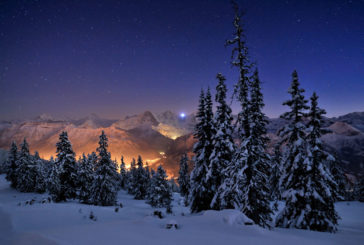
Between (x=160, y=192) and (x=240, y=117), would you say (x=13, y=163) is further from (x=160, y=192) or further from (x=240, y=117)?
(x=240, y=117)

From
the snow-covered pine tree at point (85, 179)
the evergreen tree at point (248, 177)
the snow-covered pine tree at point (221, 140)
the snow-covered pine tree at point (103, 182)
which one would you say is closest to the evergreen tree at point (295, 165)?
the evergreen tree at point (248, 177)

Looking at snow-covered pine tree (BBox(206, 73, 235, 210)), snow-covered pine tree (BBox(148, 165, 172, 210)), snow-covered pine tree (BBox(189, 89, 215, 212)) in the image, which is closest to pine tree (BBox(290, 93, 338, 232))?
snow-covered pine tree (BBox(206, 73, 235, 210))

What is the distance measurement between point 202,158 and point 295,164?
8276 mm

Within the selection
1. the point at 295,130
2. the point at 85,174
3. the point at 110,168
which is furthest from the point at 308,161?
the point at 85,174

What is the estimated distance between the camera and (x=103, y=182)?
30.9 meters

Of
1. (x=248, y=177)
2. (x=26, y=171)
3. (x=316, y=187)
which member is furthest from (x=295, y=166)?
(x=26, y=171)

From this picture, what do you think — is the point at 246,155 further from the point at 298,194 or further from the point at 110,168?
the point at 110,168

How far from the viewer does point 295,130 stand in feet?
46.0

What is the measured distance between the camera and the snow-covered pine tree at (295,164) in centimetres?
1331

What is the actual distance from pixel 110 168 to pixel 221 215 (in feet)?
96.2

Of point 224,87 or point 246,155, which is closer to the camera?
point 246,155

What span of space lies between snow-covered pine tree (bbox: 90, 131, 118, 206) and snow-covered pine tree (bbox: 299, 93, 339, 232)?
28.1 metres

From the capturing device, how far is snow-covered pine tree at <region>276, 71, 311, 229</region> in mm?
13312

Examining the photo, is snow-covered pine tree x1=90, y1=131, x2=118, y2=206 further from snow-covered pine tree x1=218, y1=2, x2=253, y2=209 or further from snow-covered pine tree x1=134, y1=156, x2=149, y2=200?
snow-covered pine tree x1=218, y1=2, x2=253, y2=209
